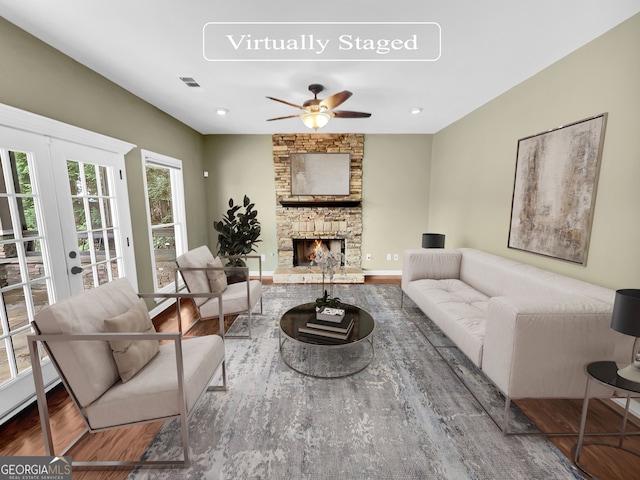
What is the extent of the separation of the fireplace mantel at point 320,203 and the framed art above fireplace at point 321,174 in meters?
0.17

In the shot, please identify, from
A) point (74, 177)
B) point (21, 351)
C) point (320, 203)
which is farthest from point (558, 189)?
point (21, 351)

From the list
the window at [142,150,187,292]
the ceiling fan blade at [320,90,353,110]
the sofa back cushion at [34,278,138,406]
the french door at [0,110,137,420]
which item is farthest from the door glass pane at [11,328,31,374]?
the ceiling fan blade at [320,90,353,110]

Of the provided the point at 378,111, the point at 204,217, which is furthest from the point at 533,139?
the point at 204,217

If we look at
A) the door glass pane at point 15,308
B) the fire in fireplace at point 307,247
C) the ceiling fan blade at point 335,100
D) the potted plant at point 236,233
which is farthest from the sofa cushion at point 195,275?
the fire in fireplace at point 307,247

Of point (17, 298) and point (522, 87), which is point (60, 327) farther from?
point (522, 87)

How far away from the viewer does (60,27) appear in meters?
1.89

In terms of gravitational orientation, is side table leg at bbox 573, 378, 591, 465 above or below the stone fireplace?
below

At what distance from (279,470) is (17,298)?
2176mm

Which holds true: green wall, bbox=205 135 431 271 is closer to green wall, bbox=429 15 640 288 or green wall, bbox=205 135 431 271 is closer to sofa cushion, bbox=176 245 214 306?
green wall, bbox=429 15 640 288

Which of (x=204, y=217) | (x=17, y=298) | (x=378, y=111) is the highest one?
(x=378, y=111)

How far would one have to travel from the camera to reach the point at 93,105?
2531 mm

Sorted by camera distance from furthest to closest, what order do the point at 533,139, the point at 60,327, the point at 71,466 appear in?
1. the point at 533,139
2. the point at 71,466
3. the point at 60,327

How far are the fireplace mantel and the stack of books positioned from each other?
2.94 metres

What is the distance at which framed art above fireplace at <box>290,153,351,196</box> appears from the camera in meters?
4.95
